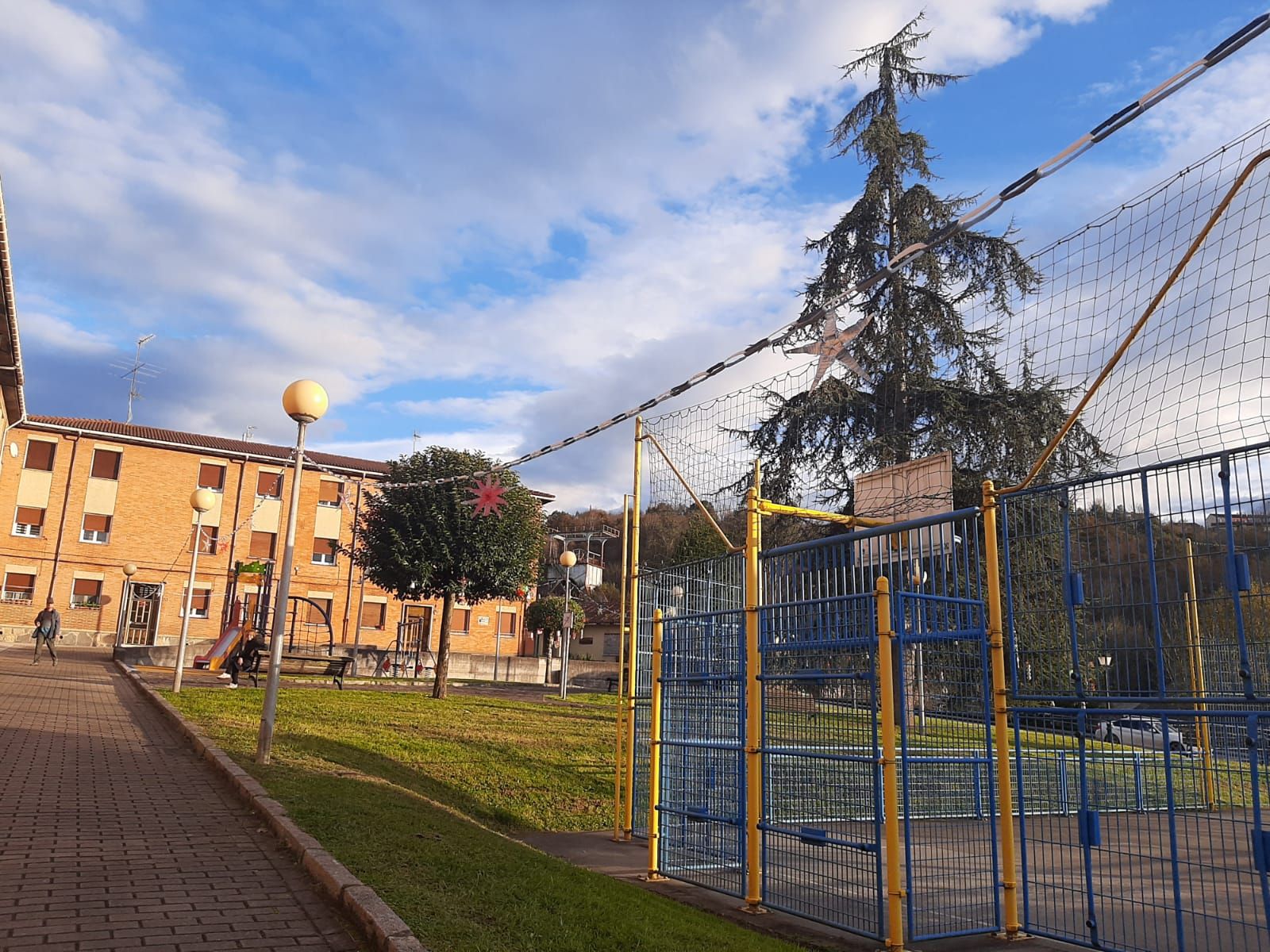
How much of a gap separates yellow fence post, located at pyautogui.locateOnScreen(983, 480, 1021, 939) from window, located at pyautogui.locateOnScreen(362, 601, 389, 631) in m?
43.0

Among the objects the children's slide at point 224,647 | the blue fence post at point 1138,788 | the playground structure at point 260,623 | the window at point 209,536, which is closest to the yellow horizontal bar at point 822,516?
the blue fence post at point 1138,788

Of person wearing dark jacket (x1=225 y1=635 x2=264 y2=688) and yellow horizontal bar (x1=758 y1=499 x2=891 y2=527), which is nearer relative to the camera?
yellow horizontal bar (x1=758 y1=499 x2=891 y2=527)

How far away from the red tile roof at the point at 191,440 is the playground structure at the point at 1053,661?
34.7m

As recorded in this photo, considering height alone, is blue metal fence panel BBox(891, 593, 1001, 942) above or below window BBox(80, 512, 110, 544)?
below

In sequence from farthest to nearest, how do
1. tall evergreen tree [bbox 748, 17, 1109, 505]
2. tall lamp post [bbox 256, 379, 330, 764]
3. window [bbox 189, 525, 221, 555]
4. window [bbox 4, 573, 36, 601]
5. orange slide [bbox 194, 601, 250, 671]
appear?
window [bbox 189, 525, 221, 555], window [bbox 4, 573, 36, 601], orange slide [bbox 194, 601, 250, 671], tall evergreen tree [bbox 748, 17, 1109, 505], tall lamp post [bbox 256, 379, 330, 764]

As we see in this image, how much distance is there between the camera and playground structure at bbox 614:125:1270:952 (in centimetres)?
488

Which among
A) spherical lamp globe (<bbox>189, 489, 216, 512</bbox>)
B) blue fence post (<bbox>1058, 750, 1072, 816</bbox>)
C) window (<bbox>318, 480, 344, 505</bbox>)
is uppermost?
window (<bbox>318, 480, 344, 505</bbox>)

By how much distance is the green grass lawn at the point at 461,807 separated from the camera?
4.69 m

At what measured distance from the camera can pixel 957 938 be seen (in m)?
5.45

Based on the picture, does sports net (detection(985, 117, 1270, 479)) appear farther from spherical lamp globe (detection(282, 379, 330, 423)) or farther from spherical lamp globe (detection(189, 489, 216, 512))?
spherical lamp globe (detection(189, 489, 216, 512))

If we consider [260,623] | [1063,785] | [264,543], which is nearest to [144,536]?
[264,543]

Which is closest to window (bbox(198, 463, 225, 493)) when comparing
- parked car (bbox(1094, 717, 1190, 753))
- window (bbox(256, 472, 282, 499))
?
window (bbox(256, 472, 282, 499))

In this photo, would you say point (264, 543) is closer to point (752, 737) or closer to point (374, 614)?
point (374, 614)

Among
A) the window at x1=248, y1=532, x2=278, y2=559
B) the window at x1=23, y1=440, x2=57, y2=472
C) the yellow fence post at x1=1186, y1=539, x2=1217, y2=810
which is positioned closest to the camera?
the yellow fence post at x1=1186, y1=539, x2=1217, y2=810
